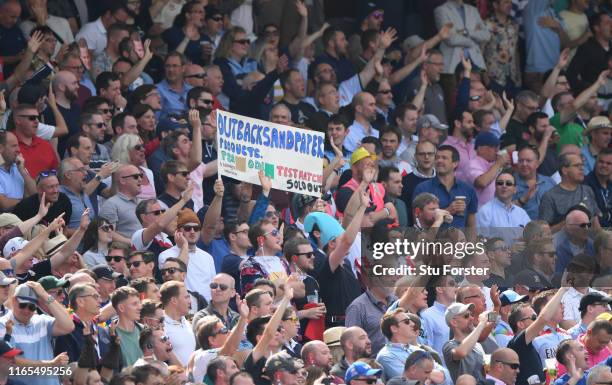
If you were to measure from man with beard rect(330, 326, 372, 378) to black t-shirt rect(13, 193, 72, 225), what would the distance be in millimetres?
2754

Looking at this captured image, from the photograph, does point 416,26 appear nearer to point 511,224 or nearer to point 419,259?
point 511,224

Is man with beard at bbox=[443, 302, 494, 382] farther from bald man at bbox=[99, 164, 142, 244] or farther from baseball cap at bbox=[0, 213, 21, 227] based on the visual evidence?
baseball cap at bbox=[0, 213, 21, 227]

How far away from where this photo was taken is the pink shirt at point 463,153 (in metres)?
18.7

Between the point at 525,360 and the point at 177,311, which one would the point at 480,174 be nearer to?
the point at 525,360

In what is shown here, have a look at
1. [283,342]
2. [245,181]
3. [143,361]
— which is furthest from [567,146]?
[143,361]

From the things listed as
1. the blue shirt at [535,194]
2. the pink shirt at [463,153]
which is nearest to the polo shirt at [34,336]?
the pink shirt at [463,153]

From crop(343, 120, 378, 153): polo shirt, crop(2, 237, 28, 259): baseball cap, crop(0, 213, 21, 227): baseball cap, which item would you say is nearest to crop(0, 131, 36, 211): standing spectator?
crop(0, 213, 21, 227): baseball cap

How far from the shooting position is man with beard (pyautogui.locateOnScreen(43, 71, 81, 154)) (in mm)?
17062

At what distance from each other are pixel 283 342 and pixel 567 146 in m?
6.56

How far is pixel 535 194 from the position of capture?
62.2ft

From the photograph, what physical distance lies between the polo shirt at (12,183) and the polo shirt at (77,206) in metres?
0.35

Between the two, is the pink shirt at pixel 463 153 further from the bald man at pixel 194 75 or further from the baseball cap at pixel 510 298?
the baseball cap at pixel 510 298

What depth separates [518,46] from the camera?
22.6 metres

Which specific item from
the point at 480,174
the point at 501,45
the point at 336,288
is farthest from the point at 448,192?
the point at 501,45
